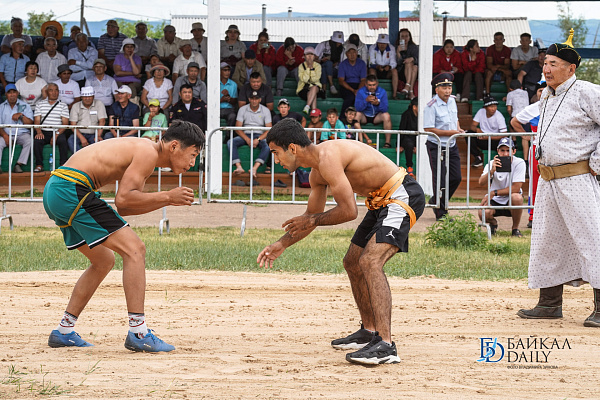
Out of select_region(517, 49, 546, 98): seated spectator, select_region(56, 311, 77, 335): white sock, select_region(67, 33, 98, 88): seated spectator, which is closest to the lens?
select_region(56, 311, 77, 335): white sock

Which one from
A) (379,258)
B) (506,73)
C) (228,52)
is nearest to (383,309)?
(379,258)

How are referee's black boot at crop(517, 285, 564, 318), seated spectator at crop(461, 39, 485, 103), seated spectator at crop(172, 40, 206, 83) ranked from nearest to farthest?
referee's black boot at crop(517, 285, 564, 318)
seated spectator at crop(172, 40, 206, 83)
seated spectator at crop(461, 39, 485, 103)

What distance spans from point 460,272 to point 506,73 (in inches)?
395

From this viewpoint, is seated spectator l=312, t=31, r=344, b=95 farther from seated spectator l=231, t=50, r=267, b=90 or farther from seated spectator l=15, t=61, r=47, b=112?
seated spectator l=15, t=61, r=47, b=112

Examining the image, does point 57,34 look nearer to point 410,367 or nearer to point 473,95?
point 473,95

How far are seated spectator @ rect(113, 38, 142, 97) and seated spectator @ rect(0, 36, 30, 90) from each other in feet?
6.08

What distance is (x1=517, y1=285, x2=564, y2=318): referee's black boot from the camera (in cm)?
661

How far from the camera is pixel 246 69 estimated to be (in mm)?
16078

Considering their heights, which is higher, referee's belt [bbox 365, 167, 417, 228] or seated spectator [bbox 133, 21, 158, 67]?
seated spectator [bbox 133, 21, 158, 67]

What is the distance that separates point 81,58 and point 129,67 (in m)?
1.06

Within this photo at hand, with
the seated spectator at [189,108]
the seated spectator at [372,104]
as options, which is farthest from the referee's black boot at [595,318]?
the seated spectator at [189,108]

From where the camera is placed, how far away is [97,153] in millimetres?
5316

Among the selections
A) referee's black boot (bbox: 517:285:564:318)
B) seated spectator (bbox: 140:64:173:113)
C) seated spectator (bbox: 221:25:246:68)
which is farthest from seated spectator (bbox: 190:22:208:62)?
referee's black boot (bbox: 517:285:564:318)

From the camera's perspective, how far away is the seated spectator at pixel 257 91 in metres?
15.1
